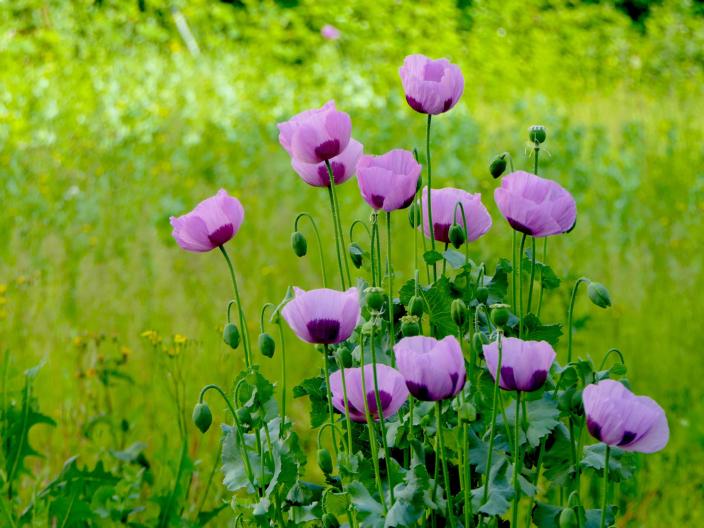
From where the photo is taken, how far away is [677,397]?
8.29 feet

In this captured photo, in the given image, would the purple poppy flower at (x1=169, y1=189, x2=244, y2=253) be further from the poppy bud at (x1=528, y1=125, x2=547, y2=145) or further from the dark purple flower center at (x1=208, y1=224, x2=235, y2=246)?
the poppy bud at (x1=528, y1=125, x2=547, y2=145)

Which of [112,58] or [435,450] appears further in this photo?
[112,58]

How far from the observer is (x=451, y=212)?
1.14 m

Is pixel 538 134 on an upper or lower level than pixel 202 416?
upper

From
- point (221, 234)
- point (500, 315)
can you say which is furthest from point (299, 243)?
point (500, 315)

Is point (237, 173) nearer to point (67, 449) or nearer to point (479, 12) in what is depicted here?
point (67, 449)

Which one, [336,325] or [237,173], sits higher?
[336,325]

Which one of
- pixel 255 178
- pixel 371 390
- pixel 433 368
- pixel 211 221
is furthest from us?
pixel 255 178

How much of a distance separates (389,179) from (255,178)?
10.7 ft

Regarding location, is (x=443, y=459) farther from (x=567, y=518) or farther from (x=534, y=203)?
(x=534, y=203)

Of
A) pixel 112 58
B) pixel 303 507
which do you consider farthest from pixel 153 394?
pixel 112 58

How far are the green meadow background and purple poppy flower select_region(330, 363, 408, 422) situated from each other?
457mm

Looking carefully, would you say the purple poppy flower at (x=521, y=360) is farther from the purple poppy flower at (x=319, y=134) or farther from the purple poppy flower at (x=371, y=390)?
the purple poppy flower at (x=319, y=134)

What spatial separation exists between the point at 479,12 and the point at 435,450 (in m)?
7.49
